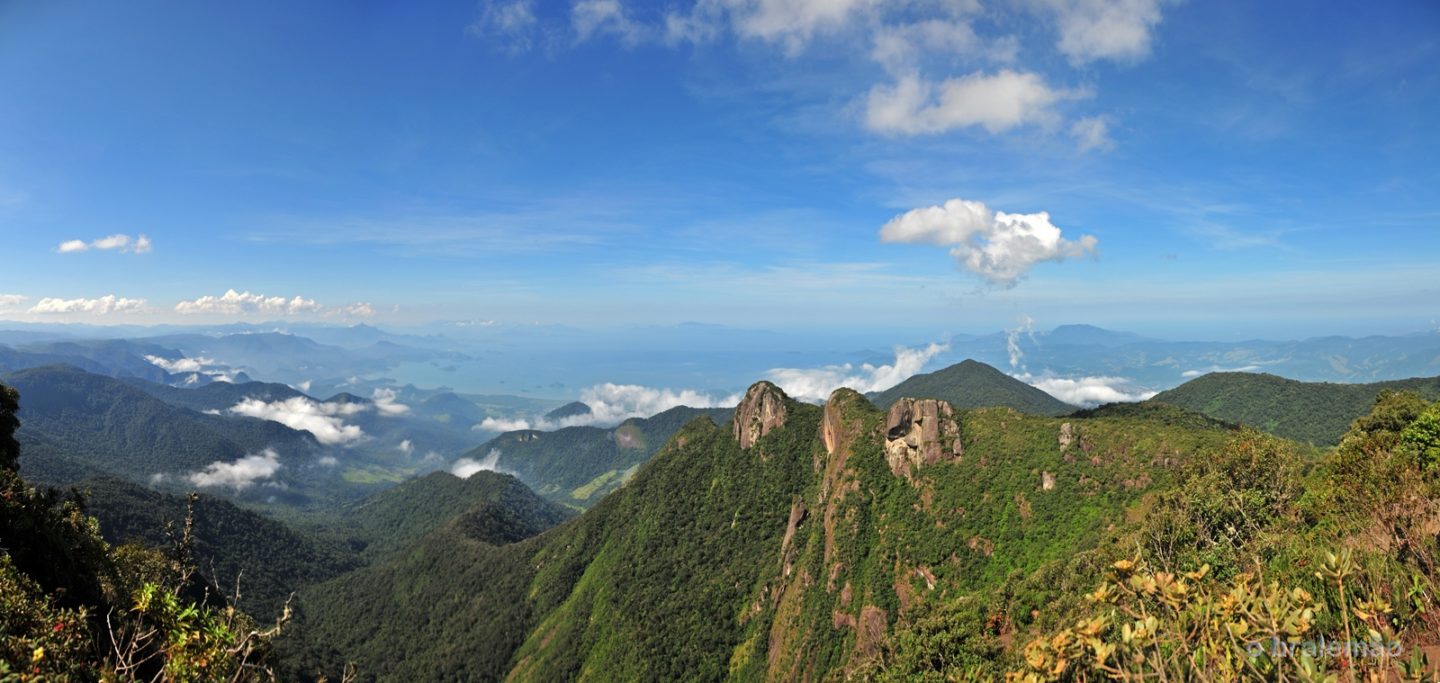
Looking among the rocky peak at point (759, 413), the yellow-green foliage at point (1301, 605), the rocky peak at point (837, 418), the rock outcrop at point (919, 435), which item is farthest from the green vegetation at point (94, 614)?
the rocky peak at point (759, 413)

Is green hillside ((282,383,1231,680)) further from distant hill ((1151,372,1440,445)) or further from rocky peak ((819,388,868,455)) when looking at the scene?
distant hill ((1151,372,1440,445))

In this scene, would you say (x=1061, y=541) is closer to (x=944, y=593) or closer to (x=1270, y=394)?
(x=944, y=593)

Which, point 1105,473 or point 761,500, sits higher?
point 1105,473

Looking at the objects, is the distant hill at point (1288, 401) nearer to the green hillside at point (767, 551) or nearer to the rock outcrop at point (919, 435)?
the rock outcrop at point (919, 435)

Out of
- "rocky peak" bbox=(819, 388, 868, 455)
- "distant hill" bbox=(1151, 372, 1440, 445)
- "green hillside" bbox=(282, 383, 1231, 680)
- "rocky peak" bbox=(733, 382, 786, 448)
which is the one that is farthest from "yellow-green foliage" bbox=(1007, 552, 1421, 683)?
"distant hill" bbox=(1151, 372, 1440, 445)

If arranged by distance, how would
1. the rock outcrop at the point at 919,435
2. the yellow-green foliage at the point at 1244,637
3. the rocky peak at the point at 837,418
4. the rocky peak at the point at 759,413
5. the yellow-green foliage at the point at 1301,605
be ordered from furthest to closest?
the rocky peak at the point at 759,413 → the rocky peak at the point at 837,418 → the rock outcrop at the point at 919,435 → the yellow-green foliage at the point at 1301,605 → the yellow-green foliage at the point at 1244,637

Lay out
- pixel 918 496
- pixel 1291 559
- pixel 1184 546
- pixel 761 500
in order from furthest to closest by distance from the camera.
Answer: pixel 761 500 < pixel 918 496 < pixel 1184 546 < pixel 1291 559

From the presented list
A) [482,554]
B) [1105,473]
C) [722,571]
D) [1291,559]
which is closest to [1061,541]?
[1105,473]
